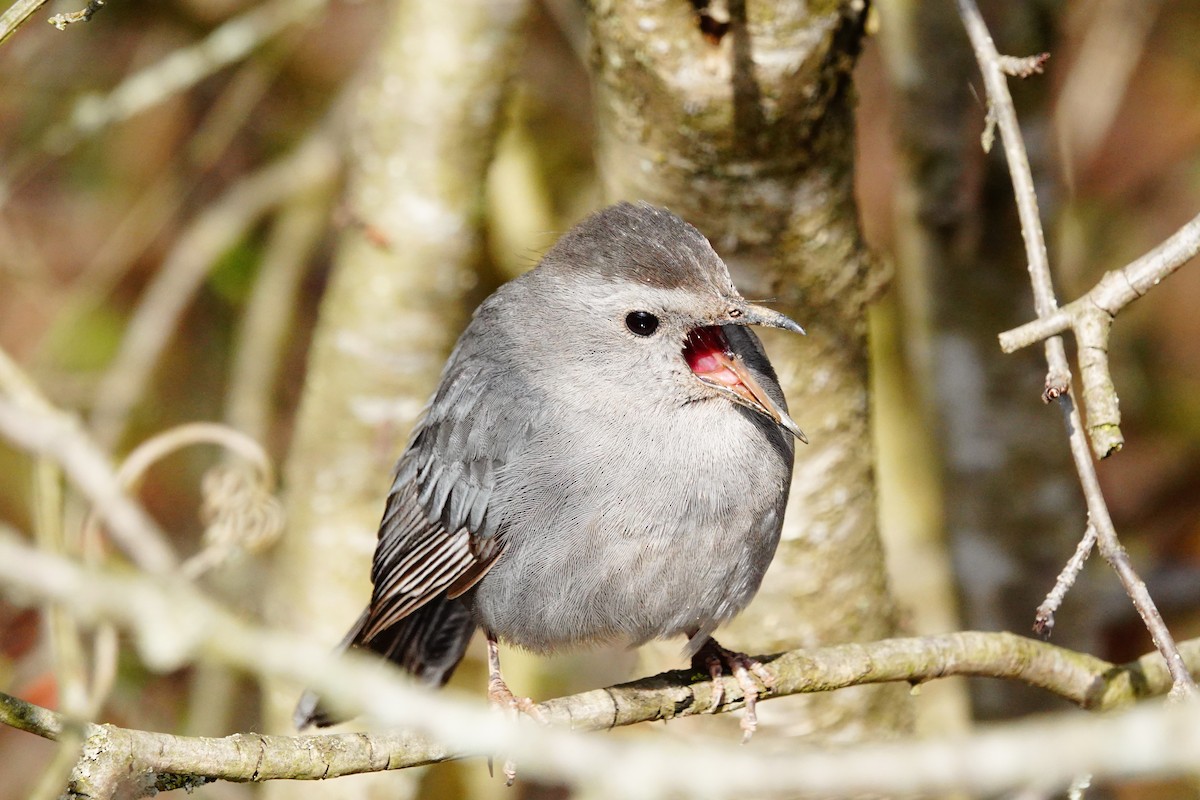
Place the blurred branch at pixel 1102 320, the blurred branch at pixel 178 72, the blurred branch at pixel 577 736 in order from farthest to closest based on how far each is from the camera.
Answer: the blurred branch at pixel 178 72
the blurred branch at pixel 1102 320
the blurred branch at pixel 577 736

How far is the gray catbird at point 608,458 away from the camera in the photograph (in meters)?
3.15

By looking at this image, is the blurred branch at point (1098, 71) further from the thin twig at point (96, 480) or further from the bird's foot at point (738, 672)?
the thin twig at point (96, 480)

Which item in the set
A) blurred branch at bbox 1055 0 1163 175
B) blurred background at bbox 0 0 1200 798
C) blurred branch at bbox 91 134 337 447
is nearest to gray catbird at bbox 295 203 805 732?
blurred background at bbox 0 0 1200 798

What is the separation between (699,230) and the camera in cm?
341

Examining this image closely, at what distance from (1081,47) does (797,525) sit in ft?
14.1

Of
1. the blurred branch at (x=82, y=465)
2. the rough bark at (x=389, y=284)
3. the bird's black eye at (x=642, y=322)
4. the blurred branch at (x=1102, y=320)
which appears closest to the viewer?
the blurred branch at (x=1102, y=320)

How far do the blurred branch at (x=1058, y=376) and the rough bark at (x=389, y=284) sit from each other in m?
2.07

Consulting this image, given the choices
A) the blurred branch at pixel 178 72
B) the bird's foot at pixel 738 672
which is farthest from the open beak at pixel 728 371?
the blurred branch at pixel 178 72

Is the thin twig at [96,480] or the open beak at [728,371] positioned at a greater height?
the open beak at [728,371]

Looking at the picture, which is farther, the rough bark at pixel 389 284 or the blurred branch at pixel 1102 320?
the rough bark at pixel 389 284

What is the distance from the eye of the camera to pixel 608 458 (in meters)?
3.19

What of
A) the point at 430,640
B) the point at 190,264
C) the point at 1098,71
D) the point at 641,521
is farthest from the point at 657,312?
the point at 1098,71

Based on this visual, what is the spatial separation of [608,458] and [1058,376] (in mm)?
1198

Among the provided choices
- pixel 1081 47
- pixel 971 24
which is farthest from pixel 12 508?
pixel 1081 47
